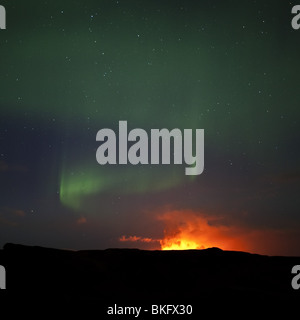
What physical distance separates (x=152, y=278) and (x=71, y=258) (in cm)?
569

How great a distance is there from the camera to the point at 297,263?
1005 inches

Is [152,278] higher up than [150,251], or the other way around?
[150,251]

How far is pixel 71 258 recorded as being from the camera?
24.7 meters

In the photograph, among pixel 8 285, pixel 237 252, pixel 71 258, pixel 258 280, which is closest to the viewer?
pixel 8 285

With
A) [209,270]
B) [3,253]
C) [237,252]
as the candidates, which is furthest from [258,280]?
[3,253]

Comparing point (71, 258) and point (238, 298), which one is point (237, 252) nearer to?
point (71, 258)
